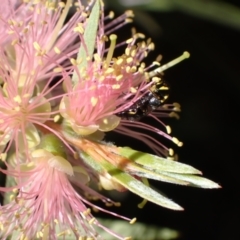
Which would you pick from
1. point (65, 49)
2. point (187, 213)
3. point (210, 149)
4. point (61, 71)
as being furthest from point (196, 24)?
point (61, 71)

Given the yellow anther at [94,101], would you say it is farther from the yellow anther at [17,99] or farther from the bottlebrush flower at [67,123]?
the yellow anther at [17,99]

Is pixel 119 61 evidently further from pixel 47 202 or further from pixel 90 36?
pixel 47 202

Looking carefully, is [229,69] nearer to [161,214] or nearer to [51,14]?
[161,214]

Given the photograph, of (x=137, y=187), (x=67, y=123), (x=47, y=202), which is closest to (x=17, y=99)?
(x=67, y=123)

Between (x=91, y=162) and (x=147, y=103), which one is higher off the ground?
(x=147, y=103)

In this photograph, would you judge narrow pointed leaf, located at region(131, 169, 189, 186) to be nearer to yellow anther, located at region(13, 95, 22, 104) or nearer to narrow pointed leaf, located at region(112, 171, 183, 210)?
narrow pointed leaf, located at region(112, 171, 183, 210)

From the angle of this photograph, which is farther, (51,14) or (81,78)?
(51,14)
